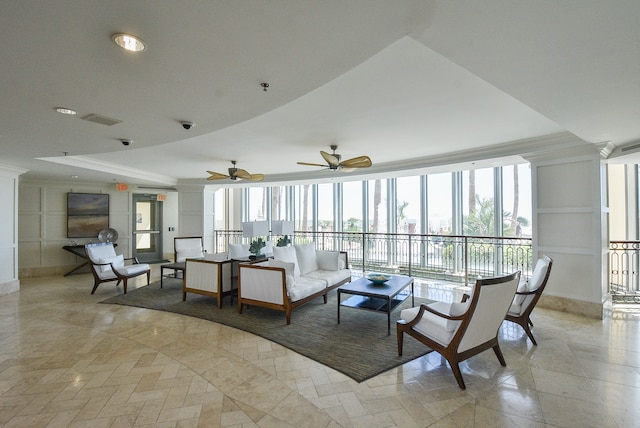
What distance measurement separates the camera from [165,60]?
1.85 metres

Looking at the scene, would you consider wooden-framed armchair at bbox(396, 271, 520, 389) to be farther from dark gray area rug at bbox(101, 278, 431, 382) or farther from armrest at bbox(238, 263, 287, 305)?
armrest at bbox(238, 263, 287, 305)

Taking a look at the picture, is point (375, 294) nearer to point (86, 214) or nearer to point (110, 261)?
point (110, 261)

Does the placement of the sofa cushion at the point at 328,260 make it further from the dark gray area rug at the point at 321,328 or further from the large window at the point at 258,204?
the large window at the point at 258,204

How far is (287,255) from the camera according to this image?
205 inches

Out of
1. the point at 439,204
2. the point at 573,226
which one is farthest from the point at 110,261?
the point at 439,204

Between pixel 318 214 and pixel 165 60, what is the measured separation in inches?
394

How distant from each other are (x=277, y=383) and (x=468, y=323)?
1733mm

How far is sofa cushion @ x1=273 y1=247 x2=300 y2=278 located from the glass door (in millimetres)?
6263

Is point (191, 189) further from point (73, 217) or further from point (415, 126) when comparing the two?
point (415, 126)

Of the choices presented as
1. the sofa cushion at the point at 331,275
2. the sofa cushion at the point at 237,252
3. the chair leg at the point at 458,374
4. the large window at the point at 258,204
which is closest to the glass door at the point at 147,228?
the large window at the point at 258,204

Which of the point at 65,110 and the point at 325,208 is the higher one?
the point at 65,110

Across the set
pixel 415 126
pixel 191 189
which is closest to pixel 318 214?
pixel 191 189

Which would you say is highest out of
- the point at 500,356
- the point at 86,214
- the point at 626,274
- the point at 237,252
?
the point at 86,214

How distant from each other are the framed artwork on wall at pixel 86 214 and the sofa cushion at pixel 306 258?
641 cm
